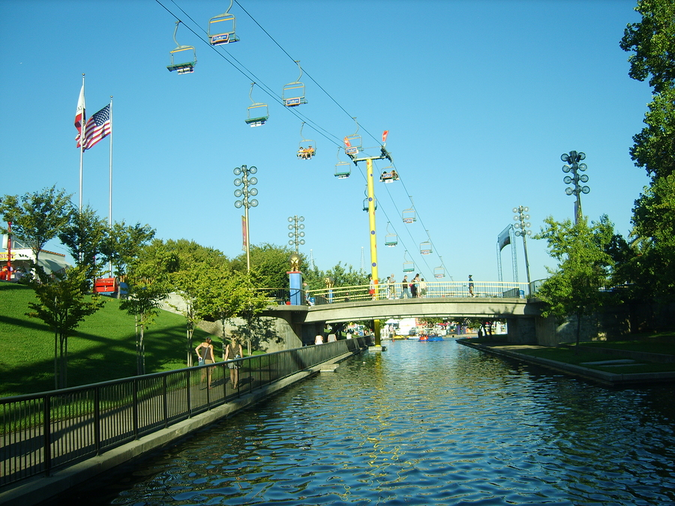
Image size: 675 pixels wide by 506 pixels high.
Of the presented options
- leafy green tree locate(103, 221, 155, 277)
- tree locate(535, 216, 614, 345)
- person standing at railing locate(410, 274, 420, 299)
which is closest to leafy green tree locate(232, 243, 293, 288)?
leafy green tree locate(103, 221, 155, 277)

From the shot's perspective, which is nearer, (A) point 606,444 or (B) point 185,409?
(A) point 606,444

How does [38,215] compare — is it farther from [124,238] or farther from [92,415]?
[92,415]

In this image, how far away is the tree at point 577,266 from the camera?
32.4m

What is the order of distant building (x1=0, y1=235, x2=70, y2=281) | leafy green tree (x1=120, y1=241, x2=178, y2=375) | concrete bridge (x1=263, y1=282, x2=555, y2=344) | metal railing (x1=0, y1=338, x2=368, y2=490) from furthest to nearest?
distant building (x1=0, y1=235, x2=70, y2=281)
concrete bridge (x1=263, y1=282, x2=555, y2=344)
leafy green tree (x1=120, y1=241, x2=178, y2=375)
metal railing (x1=0, y1=338, x2=368, y2=490)

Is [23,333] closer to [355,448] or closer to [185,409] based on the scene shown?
[185,409]

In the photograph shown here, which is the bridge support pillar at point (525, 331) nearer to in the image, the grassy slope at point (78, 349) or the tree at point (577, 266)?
the tree at point (577, 266)

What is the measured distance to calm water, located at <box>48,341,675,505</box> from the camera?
8.37 m

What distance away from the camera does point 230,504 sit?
8094mm

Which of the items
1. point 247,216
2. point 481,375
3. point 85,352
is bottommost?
point 481,375

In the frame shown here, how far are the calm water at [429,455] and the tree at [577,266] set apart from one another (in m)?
14.4

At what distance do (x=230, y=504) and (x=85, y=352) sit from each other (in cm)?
2028

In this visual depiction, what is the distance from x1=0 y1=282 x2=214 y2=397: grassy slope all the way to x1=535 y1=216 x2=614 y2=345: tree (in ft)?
68.3

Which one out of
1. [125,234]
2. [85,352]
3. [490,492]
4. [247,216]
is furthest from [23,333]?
[125,234]

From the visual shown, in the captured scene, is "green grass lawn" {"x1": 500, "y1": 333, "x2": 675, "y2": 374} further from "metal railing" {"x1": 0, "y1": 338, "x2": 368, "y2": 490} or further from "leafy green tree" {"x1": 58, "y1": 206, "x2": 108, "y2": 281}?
"leafy green tree" {"x1": 58, "y1": 206, "x2": 108, "y2": 281}
